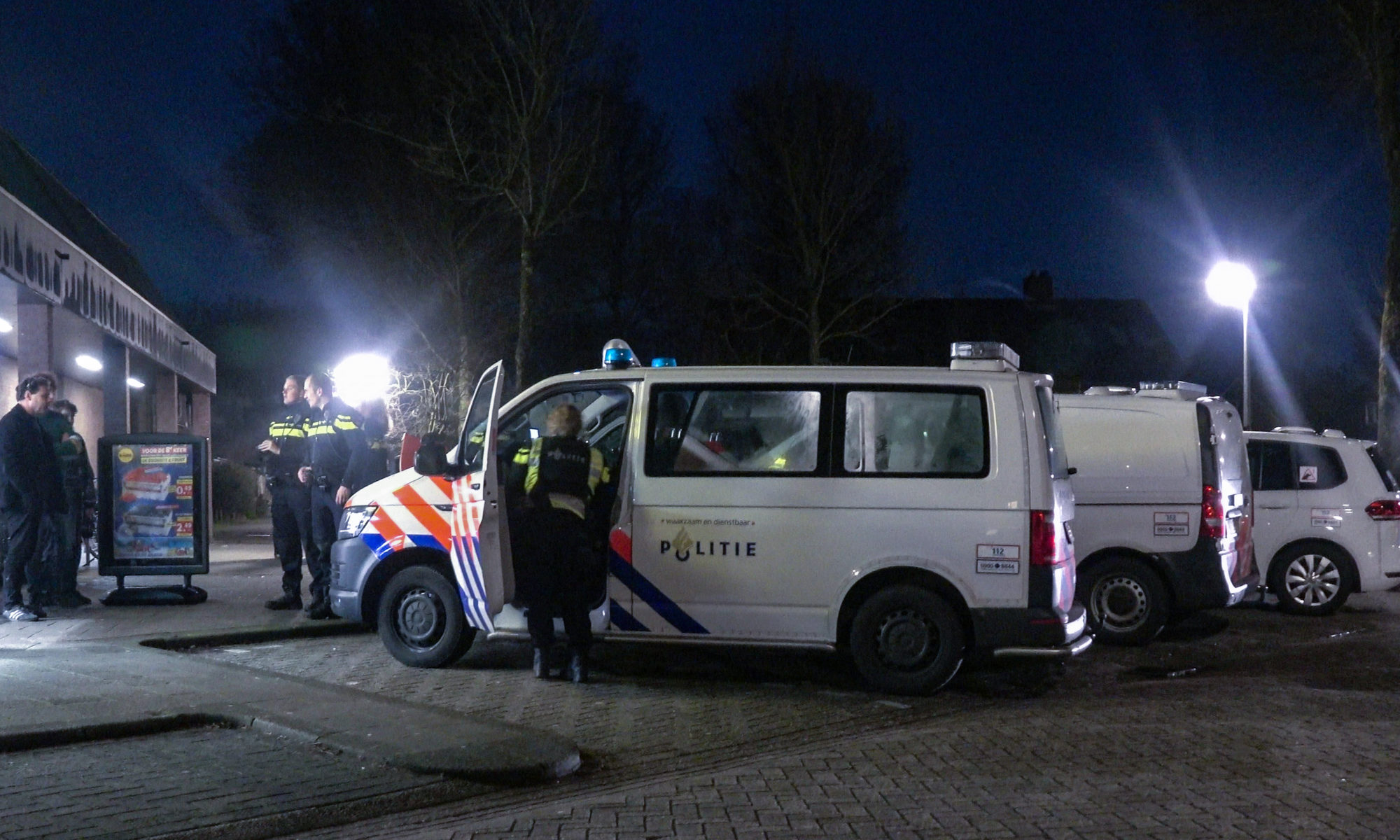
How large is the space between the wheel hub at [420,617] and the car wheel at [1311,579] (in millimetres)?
8438

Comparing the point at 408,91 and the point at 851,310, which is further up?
the point at 408,91

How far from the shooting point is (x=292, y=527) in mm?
11773

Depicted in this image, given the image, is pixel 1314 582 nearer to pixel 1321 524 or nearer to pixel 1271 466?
pixel 1321 524

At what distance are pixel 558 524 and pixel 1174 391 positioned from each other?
5.79 metres

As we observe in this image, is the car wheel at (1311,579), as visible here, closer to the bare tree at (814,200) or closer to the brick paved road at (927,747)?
the brick paved road at (927,747)

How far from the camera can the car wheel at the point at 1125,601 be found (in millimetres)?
10703

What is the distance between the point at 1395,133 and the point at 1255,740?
15721 millimetres

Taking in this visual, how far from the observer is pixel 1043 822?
550 centimetres

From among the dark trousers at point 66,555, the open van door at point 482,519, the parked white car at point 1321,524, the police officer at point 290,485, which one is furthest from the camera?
the parked white car at point 1321,524

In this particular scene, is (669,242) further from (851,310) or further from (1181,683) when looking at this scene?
(1181,683)

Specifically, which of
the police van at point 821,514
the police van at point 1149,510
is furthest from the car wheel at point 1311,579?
the police van at point 821,514

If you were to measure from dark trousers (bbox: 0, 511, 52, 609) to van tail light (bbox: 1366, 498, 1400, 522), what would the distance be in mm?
12266

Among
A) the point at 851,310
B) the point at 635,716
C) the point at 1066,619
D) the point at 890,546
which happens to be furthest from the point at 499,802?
the point at 851,310

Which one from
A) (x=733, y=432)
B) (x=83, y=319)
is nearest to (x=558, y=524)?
(x=733, y=432)
